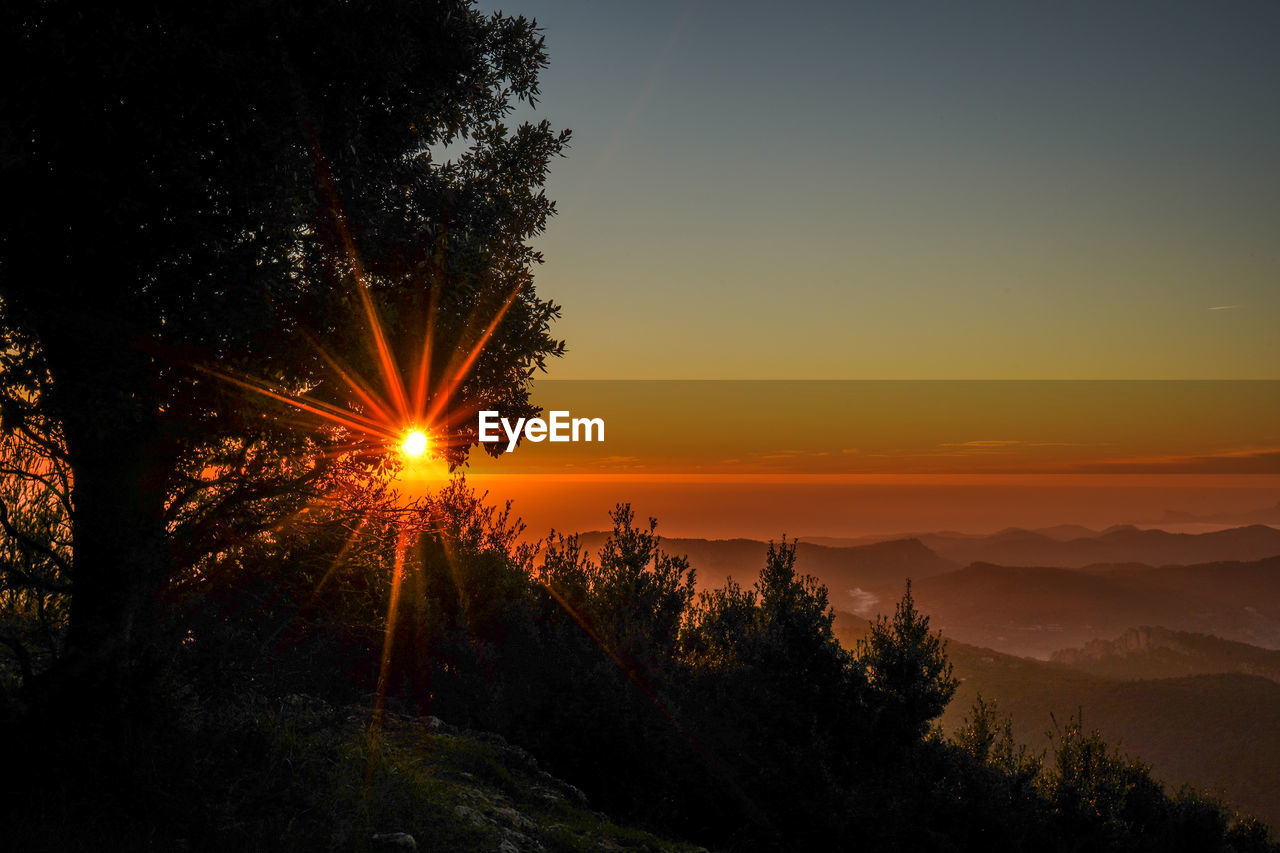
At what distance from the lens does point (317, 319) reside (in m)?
9.30

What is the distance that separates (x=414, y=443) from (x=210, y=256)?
359cm

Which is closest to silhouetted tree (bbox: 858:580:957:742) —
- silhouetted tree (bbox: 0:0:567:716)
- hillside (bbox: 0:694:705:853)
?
hillside (bbox: 0:694:705:853)

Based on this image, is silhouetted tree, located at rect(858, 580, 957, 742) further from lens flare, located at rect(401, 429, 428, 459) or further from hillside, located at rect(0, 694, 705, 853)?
lens flare, located at rect(401, 429, 428, 459)

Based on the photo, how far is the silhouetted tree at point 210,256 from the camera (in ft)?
25.8

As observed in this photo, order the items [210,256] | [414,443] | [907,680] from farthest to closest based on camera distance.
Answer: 1. [907,680]
2. [414,443]
3. [210,256]

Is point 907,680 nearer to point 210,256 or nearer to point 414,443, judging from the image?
point 414,443

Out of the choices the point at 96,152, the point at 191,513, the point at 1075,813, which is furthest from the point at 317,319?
the point at 1075,813

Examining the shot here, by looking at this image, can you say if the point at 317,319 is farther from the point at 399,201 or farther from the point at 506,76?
the point at 506,76

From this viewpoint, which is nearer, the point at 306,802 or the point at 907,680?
the point at 306,802

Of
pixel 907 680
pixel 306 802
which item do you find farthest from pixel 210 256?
pixel 907 680

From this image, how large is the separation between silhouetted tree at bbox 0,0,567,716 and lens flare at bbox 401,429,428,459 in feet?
1.46

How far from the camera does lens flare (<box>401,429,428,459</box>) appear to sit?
10.4 m

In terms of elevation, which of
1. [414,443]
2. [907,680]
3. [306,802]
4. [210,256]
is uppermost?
[210,256]

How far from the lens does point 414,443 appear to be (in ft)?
35.0
